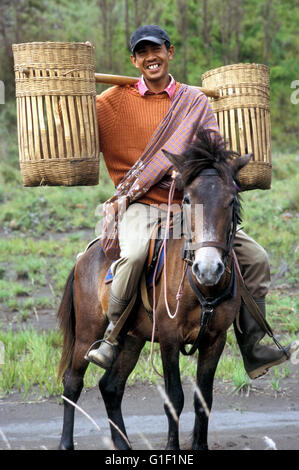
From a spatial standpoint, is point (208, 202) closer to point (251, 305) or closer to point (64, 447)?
point (251, 305)

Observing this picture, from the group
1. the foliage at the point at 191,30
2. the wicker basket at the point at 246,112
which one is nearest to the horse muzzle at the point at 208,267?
the wicker basket at the point at 246,112

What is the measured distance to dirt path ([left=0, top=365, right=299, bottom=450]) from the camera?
4703 mm

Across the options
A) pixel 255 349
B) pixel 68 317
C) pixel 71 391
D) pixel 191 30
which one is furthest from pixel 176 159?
pixel 191 30

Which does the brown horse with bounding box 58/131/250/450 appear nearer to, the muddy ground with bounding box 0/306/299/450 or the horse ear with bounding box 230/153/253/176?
the horse ear with bounding box 230/153/253/176

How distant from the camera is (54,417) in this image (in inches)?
215

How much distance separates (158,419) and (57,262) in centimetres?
486

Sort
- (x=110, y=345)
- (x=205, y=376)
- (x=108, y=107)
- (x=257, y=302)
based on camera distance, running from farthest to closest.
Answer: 1. (x=257, y=302)
2. (x=108, y=107)
3. (x=110, y=345)
4. (x=205, y=376)

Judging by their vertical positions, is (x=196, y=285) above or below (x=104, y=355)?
above

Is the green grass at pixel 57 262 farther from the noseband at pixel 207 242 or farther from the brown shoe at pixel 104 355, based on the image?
the noseband at pixel 207 242

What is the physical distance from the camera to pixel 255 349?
15.3 feet

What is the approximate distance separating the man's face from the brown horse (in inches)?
31.2

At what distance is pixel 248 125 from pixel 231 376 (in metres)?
2.48

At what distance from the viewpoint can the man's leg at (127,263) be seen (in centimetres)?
418
